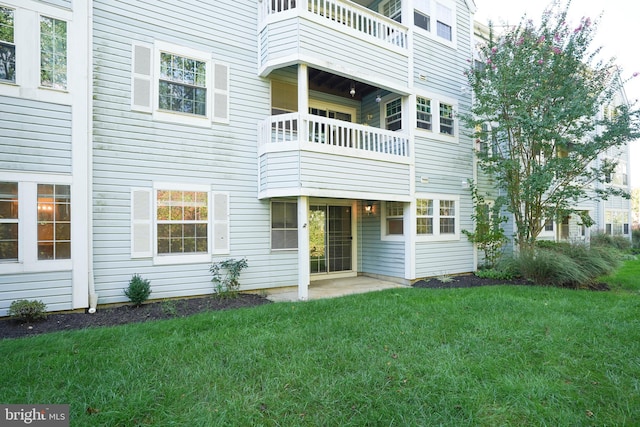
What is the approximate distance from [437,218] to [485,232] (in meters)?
1.84

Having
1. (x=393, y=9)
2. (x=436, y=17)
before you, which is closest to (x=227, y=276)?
(x=393, y=9)

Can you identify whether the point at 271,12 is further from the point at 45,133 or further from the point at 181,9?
the point at 45,133

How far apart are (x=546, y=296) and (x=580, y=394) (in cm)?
439

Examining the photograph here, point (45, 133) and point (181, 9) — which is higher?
point (181, 9)

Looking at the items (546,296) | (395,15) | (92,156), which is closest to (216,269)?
(92,156)

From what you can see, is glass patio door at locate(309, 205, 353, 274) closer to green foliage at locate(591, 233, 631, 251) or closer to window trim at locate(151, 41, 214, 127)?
window trim at locate(151, 41, 214, 127)

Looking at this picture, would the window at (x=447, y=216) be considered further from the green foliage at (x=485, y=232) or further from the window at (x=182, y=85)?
the window at (x=182, y=85)

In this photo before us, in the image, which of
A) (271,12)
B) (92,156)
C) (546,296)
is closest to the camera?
(92,156)

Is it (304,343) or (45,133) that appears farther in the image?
(45,133)

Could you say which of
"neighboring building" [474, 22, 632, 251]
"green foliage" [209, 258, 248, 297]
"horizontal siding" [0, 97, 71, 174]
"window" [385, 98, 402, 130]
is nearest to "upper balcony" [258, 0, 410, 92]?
"window" [385, 98, 402, 130]

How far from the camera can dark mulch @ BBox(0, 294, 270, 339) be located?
15.8 ft

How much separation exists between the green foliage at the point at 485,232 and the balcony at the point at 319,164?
3.30 metres

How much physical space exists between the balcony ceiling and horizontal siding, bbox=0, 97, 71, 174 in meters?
5.54

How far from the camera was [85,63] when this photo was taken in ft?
18.8
